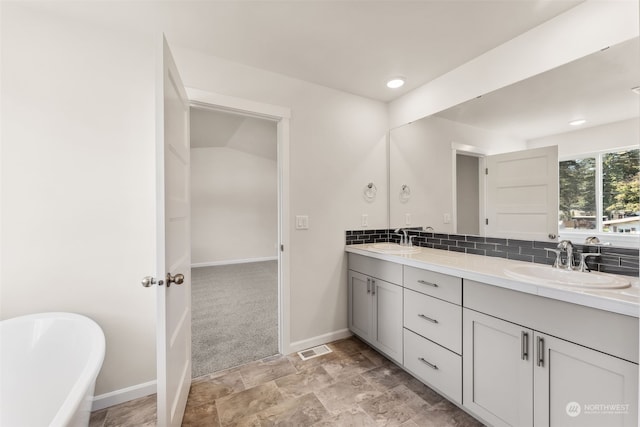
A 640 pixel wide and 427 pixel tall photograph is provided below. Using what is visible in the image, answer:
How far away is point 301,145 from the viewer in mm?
2271

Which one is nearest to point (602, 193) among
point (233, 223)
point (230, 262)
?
point (233, 223)

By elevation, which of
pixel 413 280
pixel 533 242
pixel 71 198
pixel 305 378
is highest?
pixel 71 198

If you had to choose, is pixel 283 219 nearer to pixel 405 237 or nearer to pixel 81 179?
pixel 405 237

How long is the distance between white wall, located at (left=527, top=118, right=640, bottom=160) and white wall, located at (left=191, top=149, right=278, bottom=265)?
17.0 ft

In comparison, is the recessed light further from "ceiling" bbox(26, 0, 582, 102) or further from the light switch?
the light switch

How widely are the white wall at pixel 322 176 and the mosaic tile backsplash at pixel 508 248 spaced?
0.54 ft

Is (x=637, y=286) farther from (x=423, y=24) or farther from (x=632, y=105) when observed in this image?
(x=423, y=24)

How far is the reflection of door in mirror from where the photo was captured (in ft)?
6.77

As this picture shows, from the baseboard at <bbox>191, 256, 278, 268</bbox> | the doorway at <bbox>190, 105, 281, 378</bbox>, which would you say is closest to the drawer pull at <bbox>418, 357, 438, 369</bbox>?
the doorway at <bbox>190, 105, 281, 378</bbox>

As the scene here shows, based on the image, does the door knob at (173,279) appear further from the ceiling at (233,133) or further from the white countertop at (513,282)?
the ceiling at (233,133)

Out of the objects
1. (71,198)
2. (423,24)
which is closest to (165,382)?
(71,198)

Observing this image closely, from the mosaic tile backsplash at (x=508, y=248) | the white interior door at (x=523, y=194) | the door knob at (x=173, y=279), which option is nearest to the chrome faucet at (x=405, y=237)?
the mosaic tile backsplash at (x=508, y=248)

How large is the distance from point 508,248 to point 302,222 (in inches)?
60.7

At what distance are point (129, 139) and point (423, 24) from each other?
1.94 meters
